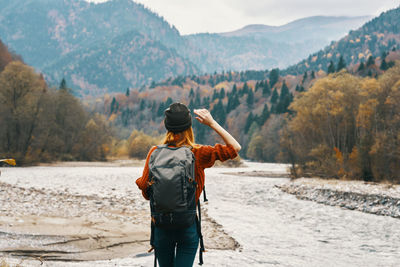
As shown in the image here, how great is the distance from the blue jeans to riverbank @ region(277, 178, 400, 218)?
17.7 metres

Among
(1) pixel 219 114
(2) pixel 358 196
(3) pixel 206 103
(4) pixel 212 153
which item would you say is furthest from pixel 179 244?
(3) pixel 206 103

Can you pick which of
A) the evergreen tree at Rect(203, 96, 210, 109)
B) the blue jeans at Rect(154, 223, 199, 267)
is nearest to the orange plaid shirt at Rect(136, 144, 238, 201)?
the blue jeans at Rect(154, 223, 199, 267)

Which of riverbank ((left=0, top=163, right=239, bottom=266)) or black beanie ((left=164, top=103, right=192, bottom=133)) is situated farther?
riverbank ((left=0, top=163, right=239, bottom=266))

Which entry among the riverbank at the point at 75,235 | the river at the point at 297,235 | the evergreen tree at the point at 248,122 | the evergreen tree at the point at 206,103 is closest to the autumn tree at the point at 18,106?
the river at the point at 297,235

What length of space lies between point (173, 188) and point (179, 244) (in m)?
0.54

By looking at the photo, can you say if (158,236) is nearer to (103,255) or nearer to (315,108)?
(103,255)

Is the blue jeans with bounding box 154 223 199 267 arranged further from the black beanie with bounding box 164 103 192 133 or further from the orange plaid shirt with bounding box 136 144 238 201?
the black beanie with bounding box 164 103 192 133

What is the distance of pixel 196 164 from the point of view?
3324 millimetres

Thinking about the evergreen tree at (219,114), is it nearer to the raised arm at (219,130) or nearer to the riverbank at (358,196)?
the riverbank at (358,196)

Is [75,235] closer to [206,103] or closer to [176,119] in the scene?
[176,119]

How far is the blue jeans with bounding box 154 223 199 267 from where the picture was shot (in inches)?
127

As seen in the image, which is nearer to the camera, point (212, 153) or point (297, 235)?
point (212, 153)

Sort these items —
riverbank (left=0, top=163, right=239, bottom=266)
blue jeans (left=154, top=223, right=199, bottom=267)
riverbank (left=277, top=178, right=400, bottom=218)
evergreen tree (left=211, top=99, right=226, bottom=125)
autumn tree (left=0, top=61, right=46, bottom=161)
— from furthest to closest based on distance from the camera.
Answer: evergreen tree (left=211, top=99, right=226, bottom=125) < autumn tree (left=0, top=61, right=46, bottom=161) < riverbank (left=277, top=178, right=400, bottom=218) < riverbank (left=0, top=163, right=239, bottom=266) < blue jeans (left=154, top=223, right=199, bottom=267)

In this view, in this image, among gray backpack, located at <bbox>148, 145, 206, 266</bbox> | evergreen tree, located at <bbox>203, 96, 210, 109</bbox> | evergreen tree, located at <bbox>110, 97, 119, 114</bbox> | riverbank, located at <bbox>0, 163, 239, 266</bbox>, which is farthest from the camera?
evergreen tree, located at <bbox>110, 97, 119, 114</bbox>
